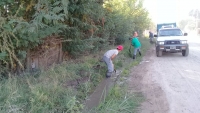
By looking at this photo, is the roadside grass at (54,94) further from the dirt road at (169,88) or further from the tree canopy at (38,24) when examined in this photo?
the tree canopy at (38,24)

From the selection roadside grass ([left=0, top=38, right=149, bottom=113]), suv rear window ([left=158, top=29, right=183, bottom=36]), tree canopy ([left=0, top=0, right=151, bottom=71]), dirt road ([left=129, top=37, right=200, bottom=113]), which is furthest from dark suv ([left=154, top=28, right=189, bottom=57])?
roadside grass ([left=0, top=38, right=149, bottom=113])

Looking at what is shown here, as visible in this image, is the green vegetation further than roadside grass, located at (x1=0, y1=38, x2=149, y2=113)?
Yes

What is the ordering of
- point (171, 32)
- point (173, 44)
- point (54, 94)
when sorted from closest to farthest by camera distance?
point (54, 94)
point (173, 44)
point (171, 32)

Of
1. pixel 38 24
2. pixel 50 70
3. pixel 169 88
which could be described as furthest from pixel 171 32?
pixel 38 24

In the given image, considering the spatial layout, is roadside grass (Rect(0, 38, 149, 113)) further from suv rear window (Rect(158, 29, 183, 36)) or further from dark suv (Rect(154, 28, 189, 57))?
suv rear window (Rect(158, 29, 183, 36))

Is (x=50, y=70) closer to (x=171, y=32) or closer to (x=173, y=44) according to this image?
(x=173, y=44)

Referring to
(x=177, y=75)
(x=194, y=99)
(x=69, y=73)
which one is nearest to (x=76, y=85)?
(x=69, y=73)

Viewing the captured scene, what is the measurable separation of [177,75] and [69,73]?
410 centimetres

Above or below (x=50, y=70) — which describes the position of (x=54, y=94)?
below

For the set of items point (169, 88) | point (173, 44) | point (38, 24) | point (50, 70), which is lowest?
point (169, 88)

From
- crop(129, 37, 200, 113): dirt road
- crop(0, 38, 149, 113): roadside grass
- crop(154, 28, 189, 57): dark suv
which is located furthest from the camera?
crop(154, 28, 189, 57): dark suv

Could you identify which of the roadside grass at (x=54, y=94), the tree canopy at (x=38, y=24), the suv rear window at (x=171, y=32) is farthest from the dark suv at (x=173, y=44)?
the roadside grass at (x=54, y=94)


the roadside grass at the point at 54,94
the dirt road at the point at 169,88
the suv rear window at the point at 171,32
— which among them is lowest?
the dirt road at the point at 169,88

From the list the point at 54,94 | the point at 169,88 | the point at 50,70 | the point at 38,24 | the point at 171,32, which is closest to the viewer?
the point at 54,94
